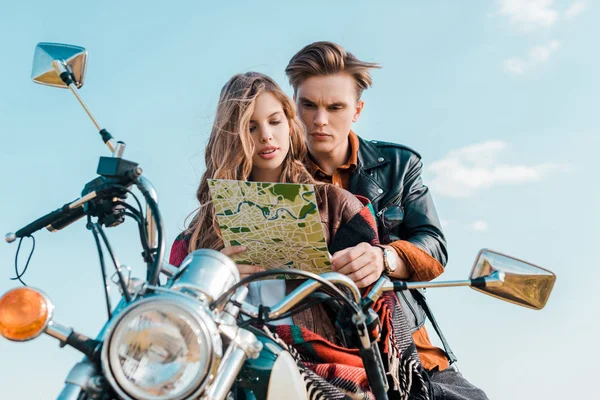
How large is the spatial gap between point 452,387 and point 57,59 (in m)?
2.10

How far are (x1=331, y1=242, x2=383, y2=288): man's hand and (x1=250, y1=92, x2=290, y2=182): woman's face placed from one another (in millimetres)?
958

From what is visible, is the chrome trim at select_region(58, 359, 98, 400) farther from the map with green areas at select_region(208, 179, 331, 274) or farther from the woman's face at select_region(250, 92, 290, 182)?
the woman's face at select_region(250, 92, 290, 182)

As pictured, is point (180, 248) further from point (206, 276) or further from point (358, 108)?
point (358, 108)

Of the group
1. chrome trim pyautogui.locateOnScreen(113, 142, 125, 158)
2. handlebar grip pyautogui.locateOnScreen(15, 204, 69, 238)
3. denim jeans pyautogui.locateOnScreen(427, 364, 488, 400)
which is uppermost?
chrome trim pyautogui.locateOnScreen(113, 142, 125, 158)

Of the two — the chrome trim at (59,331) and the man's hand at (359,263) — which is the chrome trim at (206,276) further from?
the man's hand at (359,263)

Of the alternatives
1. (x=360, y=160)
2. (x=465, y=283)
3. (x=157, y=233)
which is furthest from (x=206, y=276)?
(x=360, y=160)

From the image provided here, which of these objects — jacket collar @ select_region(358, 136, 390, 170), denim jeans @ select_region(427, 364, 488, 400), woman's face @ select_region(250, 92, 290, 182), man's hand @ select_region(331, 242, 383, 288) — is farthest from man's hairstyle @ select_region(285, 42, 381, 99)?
man's hand @ select_region(331, 242, 383, 288)

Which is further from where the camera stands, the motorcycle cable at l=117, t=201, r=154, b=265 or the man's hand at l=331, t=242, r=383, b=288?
the man's hand at l=331, t=242, r=383, b=288

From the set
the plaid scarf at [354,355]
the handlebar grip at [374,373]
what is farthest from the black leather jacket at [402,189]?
the handlebar grip at [374,373]

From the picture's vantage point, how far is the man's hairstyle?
4832mm

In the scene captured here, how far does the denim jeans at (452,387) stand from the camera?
9.50 feet

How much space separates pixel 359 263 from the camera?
8.53ft

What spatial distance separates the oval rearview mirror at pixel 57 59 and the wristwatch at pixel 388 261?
1362 mm

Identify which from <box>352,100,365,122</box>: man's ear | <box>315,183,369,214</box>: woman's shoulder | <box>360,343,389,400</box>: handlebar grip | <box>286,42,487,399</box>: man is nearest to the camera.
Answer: <box>360,343,389,400</box>: handlebar grip
